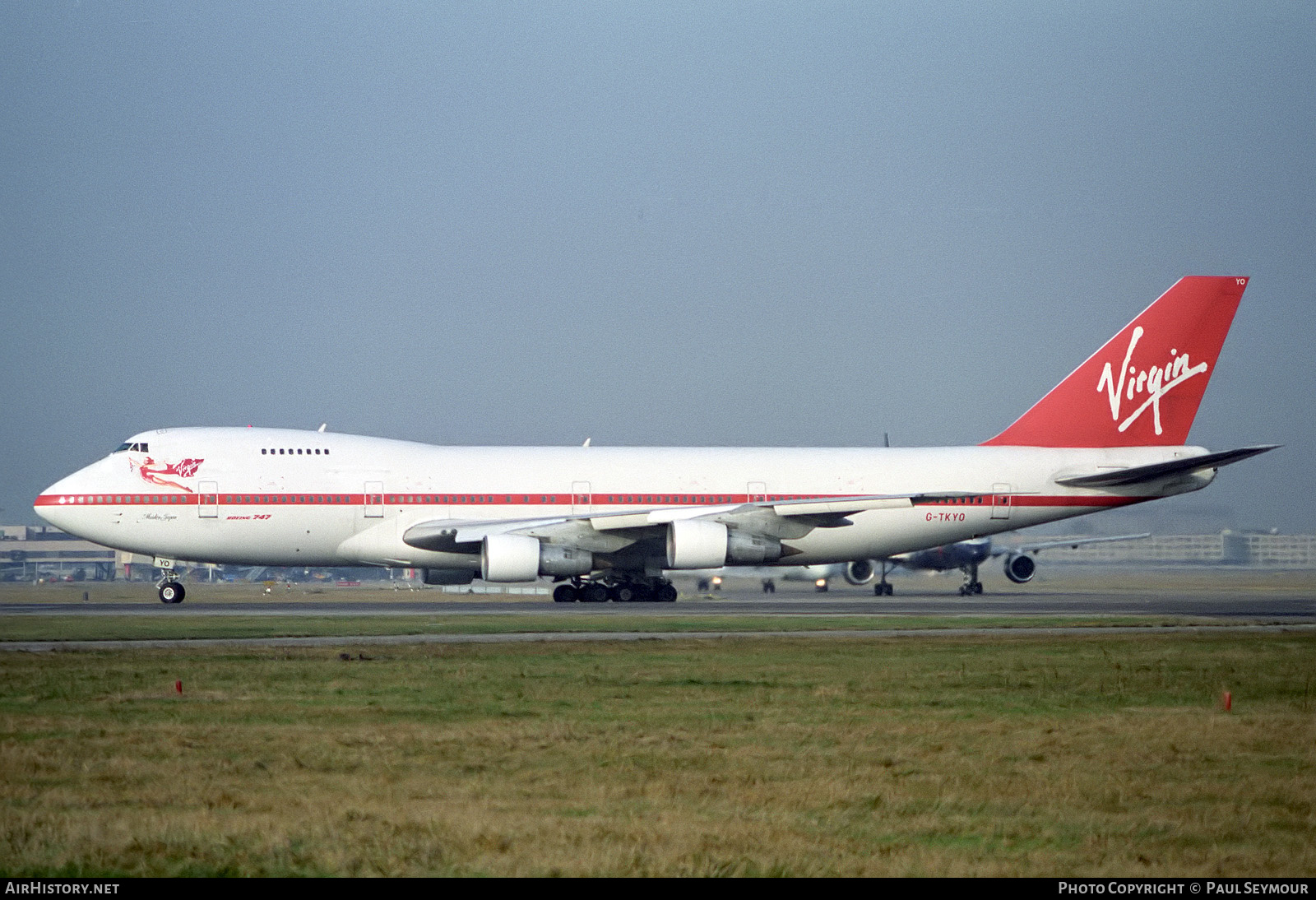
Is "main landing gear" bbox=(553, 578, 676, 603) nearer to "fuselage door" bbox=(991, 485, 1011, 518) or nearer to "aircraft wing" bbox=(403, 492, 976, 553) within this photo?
"aircraft wing" bbox=(403, 492, 976, 553)

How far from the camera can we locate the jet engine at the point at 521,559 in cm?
3531

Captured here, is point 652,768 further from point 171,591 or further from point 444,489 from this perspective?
point 171,591

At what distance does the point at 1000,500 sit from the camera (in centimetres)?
4100

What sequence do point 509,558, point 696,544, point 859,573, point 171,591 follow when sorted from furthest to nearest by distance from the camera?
point 859,573 → point 171,591 → point 696,544 → point 509,558

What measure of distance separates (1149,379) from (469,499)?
20.3 m

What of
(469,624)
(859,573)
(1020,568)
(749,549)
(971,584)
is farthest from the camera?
(1020,568)

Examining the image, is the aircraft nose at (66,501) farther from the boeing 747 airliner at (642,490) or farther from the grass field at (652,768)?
the grass field at (652,768)

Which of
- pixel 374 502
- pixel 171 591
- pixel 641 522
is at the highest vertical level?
pixel 374 502

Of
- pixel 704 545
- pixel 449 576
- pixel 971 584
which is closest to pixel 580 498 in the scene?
pixel 704 545

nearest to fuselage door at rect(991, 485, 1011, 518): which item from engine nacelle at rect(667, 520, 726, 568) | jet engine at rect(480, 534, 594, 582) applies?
engine nacelle at rect(667, 520, 726, 568)

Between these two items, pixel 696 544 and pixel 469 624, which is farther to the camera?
pixel 696 544

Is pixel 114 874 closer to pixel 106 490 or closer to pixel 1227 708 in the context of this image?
pixel 1227 708

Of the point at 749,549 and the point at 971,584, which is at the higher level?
the point at 749,549

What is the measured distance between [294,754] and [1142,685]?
10733 millimetres
